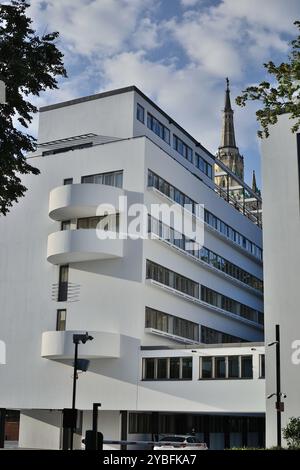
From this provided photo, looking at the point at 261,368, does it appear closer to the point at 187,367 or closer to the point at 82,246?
the point at 187,367

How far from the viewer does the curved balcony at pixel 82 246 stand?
148 ft

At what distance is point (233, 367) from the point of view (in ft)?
138

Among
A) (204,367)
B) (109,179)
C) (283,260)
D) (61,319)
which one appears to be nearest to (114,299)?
(61,319)

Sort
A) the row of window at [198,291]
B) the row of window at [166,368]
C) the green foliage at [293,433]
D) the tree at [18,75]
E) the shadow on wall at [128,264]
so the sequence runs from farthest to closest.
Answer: the row of window at [198,291] < the shadow on wall at [128,264] < the row of window at [166,368] < the green foliage at [293,433] < the tree at [18,75]

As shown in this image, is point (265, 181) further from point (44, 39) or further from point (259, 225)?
point (259, 225)

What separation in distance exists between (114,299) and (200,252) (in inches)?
445

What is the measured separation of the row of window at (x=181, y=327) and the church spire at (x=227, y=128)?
9923 centimetres

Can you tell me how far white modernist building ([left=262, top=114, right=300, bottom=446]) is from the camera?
35.7 meters

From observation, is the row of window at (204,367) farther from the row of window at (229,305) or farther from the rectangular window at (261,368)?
the row of window at (229,305)

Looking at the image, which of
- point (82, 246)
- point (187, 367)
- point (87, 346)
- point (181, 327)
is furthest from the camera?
point (181, 327)

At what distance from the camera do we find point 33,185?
5075 centimetres

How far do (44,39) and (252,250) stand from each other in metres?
43.6

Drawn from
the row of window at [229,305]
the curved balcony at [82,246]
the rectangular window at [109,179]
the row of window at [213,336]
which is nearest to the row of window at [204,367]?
the curved balcony at [82,246]

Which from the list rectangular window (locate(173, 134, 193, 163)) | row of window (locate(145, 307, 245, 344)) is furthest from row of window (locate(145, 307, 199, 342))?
rectangular window (locate(173, 134, 193, 163))
